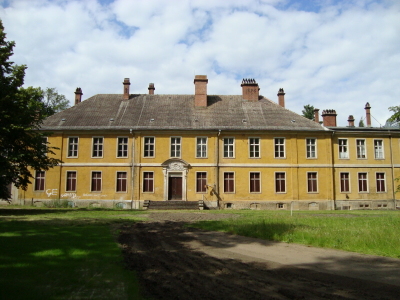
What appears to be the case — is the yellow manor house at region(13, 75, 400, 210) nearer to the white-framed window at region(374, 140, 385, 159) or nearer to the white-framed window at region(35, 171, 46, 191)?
the white-framed window at region(35, 171, 46, 191)

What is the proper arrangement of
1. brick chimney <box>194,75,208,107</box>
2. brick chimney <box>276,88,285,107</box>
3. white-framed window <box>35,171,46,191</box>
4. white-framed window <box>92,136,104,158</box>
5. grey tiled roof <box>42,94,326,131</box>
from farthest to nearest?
brick chimney <box>276,88,285,107</box>
brick chimney <box>194,75,208,107</box>
grey tiled roof <box>42,94,326,131</box>
white-framed window <box>92,136,104,158</box>
white-framed window <box>35,171,46,191</box>

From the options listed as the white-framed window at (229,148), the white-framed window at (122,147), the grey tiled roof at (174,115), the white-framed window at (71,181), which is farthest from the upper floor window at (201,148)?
the white-framed window at (71,181)

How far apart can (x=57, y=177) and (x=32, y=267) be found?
856 inches

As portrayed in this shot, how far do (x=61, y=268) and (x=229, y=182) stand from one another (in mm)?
20961

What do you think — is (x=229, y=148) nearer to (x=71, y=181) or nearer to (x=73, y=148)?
(x=73, y=148)

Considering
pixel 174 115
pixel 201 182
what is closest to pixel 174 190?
pixel 201 182

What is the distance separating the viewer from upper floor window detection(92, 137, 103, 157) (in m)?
27.5

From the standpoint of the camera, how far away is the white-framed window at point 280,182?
27391 millimetres

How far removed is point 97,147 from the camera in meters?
27.5

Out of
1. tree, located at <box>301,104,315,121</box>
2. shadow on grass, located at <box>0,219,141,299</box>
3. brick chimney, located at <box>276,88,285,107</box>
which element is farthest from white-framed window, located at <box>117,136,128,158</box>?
tree, located at <box>301,104,315,121</box>

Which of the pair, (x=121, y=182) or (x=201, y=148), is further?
(x=201, y=148)

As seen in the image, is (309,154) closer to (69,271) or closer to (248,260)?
(248,260)

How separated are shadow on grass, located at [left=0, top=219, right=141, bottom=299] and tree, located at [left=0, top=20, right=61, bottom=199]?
9.56 meters

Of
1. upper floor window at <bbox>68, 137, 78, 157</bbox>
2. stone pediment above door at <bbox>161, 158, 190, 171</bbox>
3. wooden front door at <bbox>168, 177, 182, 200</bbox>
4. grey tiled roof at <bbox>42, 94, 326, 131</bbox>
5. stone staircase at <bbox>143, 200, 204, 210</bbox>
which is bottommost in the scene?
stone staircase at <bbox>143, 200, 204, 210</bbox>
